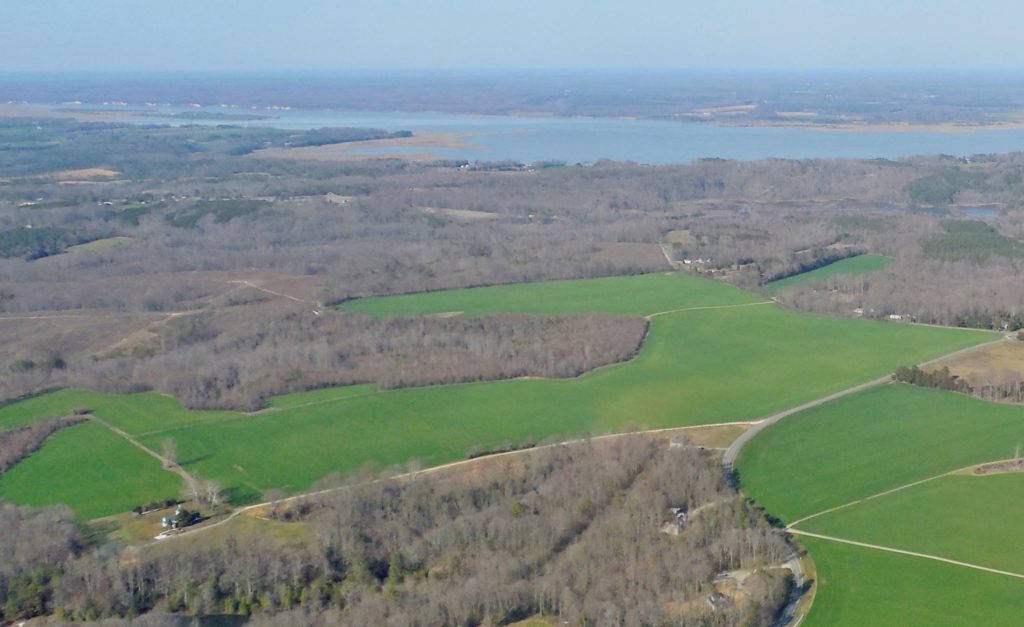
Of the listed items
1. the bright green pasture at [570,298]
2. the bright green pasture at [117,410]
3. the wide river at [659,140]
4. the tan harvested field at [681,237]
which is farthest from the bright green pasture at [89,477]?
the wide river at [659,140]

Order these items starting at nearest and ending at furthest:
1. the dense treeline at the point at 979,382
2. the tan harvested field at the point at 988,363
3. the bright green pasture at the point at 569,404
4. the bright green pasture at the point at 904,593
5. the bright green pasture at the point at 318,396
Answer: the bright green pasture at the point at 904,593
the bright green pasture at the point at 569,404
the dense treeline at the point at 979,382
the bright green pasture at the point at 318,396
the tan harvested field at the point at 988,363

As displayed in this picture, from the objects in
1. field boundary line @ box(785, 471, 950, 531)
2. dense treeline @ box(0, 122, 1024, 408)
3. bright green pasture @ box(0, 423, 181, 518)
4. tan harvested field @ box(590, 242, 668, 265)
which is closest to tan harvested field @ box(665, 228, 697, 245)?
dense treeline @ box(0, 122, 1024, 408)

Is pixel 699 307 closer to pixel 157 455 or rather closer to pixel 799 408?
pixel 799 408

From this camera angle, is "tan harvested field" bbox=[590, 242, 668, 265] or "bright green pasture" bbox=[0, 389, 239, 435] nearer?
"bright green pasture" bbox=[0, 389, 239, 435]

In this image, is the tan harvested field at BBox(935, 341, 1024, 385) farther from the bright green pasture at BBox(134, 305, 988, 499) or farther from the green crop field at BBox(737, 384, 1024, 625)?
the green crop field at BBox(737, 384, 1024, 625)

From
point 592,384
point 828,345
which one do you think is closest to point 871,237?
point 828,345

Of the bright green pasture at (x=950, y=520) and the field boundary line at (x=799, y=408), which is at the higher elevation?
the field boundary line at (x=799, y=408)

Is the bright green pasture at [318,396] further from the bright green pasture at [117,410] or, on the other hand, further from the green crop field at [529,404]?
the bright green pasture at [117,410]
